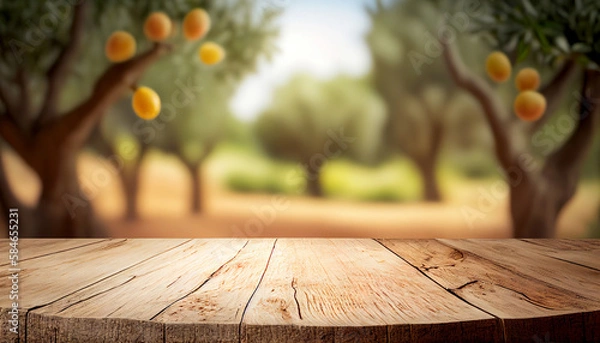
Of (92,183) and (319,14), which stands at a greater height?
(319,14)

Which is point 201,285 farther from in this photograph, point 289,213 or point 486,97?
point 486,97

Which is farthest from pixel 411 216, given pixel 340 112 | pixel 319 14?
pixel 319 14

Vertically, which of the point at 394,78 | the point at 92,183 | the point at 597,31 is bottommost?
the point at 92,183

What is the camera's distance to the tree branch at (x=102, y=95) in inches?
80.7

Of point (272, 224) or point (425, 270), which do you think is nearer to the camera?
point (425, 270)

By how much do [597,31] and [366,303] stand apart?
1.80m

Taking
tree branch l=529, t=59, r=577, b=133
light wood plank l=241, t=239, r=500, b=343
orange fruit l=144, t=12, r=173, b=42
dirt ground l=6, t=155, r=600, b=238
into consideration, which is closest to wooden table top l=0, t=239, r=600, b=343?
light wood plank l=241, t=239, r=500, b=343

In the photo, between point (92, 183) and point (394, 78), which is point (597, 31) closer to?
point (394, 78)

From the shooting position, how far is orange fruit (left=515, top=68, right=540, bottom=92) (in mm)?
2062

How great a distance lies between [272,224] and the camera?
2084mm

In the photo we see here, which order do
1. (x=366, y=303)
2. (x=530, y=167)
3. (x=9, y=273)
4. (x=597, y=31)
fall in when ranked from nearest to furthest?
(x=366, y=303) < (x=9, y=273) < (x=597, y=31) < (x=530, y=167)

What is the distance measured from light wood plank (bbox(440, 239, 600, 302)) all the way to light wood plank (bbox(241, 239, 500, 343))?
188 mm

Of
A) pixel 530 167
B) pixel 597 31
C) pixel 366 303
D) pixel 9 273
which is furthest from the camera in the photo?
pixel 530 167

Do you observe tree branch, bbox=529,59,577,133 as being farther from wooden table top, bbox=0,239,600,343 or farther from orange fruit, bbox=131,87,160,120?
orange fruit, bbox=131,87,160,120
